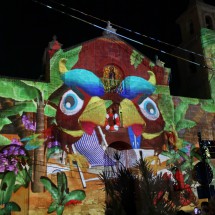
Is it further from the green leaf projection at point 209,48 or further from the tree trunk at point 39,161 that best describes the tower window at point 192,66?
the tree trunk at point 39,161

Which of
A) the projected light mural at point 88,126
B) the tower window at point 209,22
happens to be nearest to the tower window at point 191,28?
the tower window at point 209,22

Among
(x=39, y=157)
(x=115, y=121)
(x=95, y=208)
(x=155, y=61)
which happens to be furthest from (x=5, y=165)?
(x=155, y=61)

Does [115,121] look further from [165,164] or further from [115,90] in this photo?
[165,164]

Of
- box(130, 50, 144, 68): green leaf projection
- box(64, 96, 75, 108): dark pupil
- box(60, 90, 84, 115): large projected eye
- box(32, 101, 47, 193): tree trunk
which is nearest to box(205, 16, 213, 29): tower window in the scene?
box(130, 50, 144, 68): green leaf projection

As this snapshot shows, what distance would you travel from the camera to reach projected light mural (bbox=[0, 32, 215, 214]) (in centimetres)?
1730

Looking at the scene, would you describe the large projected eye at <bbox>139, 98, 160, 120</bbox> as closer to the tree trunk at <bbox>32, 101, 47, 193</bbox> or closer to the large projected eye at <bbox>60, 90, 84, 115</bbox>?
the large projected eye at <bbox>60, 90, 84, 115</bbox>

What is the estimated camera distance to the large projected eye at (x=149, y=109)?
69.0ft

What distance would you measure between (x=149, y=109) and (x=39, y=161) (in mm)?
7693

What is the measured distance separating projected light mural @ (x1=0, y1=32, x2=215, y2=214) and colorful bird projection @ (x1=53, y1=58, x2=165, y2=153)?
2.2 inches

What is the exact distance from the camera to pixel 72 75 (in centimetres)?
1973

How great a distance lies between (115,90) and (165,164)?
17.8ft

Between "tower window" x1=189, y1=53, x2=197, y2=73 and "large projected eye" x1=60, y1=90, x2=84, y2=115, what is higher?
"tower window" x1=189, y1=53, x2=197, y2=73

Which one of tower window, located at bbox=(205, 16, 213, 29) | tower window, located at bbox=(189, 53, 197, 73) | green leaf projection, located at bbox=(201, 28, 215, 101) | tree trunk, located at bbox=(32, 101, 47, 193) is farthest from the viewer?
tower window, located at bbox=(189, 53, 197, 73)

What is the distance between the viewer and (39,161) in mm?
17531
